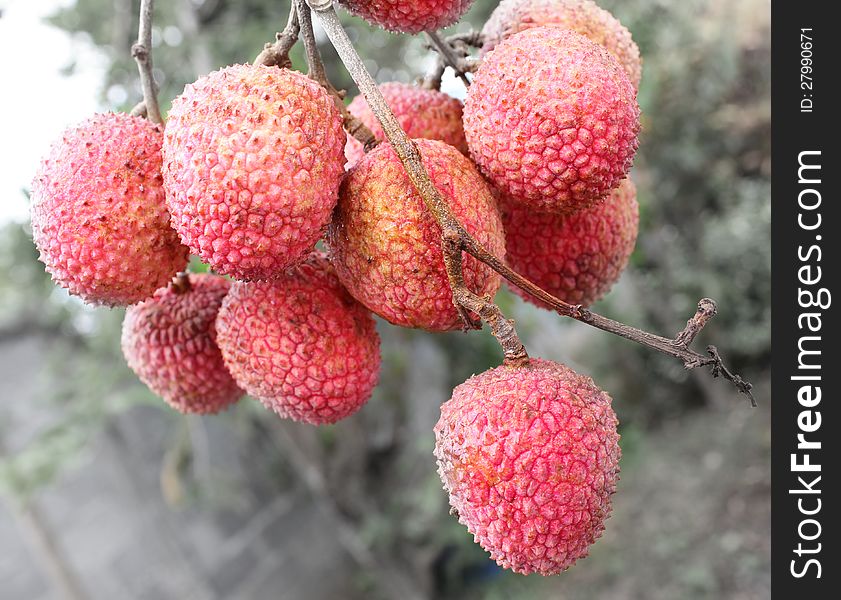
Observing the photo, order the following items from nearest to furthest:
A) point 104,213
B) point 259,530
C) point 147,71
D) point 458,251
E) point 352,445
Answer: point 458,251, point 104,213, point 147,71, point 352,445, point 259,530

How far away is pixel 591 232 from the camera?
0.96 metres

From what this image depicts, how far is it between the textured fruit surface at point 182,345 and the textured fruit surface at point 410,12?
1.47ft

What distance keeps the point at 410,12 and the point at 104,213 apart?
42 cm

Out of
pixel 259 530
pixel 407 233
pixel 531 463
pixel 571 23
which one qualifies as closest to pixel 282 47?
pixel 407 233

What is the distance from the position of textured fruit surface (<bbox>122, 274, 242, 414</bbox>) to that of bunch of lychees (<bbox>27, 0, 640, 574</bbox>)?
11 cm

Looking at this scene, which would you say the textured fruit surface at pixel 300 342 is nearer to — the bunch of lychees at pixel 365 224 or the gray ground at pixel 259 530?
the bunch of lychees at pixel 365 224

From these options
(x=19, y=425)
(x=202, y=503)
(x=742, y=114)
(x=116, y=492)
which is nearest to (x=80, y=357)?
(x=19, y=425)

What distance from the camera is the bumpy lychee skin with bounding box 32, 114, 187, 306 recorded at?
0.80 metres

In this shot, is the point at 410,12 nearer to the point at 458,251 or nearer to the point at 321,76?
the point at 321,76

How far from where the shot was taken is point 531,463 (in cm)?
74

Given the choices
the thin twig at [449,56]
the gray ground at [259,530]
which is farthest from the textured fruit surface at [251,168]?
the gray ground at [259,530]

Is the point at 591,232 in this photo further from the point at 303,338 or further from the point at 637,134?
the point at 303,338

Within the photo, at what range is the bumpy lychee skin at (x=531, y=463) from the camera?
0.74 metres
